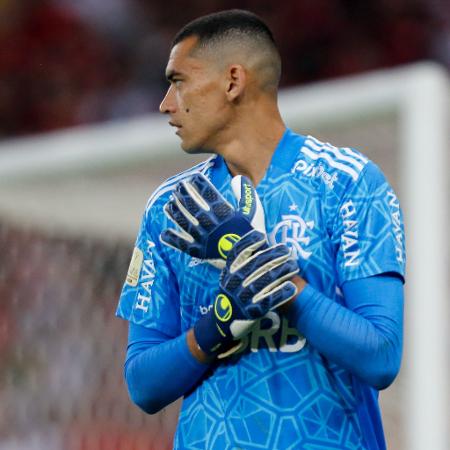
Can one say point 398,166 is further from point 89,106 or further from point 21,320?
point 89,106

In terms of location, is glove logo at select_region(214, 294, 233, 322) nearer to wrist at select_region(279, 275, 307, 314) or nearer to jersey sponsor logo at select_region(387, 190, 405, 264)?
wrist at select_region(279, 275, 307, 314)

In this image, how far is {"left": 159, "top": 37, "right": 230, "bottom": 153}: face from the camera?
1541mm

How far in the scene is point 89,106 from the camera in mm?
5020

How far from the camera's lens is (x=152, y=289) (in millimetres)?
1588

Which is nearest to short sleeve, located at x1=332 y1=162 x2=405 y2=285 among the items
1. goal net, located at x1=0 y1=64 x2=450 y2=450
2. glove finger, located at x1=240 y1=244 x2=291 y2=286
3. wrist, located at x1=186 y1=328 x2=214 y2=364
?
glove finger, located at x1=240 y1=244 x2=291 y2=286

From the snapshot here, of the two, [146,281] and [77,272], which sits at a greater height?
[77,272]

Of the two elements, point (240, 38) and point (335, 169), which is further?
point (240, 38)

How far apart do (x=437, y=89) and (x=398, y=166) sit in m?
0.19

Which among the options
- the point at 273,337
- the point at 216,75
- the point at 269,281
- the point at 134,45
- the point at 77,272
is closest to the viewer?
the point at 269,281

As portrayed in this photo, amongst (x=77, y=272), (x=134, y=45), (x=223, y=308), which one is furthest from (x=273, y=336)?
(x=134, y=45)

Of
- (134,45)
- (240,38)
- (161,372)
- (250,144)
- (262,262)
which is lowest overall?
(161,372)

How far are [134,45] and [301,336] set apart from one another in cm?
386

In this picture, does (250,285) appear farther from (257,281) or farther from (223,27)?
(223,27)

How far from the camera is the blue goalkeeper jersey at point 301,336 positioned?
4.77 ft
